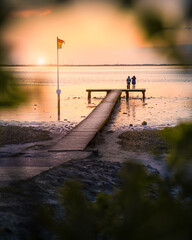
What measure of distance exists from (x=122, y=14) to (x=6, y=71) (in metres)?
0.34

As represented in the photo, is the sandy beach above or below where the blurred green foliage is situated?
below

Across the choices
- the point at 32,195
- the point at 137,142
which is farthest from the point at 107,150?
the point at 32,195

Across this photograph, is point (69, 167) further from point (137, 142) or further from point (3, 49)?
point (3, 49)

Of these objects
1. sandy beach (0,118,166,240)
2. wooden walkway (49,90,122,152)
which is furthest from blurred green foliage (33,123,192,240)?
wooden walkway (49,90,122,152)

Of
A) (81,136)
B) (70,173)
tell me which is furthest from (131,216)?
(81,136)

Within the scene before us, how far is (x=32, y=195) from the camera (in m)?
1.20

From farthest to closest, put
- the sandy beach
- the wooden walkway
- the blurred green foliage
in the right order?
1. the wooden walkway
2. the sandy beach
3. the blurred green foliage

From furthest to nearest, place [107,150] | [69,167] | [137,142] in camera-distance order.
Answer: [137,142], [107,150], [69,167]

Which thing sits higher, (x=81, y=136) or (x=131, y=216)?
(x=131, y=216)

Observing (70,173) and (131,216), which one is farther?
(70,173)

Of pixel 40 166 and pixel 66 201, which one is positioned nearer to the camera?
pixel 66 201

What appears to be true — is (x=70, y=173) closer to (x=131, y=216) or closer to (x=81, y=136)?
(x=81, y=136)

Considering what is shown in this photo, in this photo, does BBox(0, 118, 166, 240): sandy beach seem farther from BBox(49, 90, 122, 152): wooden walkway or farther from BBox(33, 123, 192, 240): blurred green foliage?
BBox(49, 90, 122, 152): wooden walkway

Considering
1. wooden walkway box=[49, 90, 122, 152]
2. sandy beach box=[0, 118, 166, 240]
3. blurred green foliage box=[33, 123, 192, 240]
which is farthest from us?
wooden walkway box=[49, 90, 122, 152]
